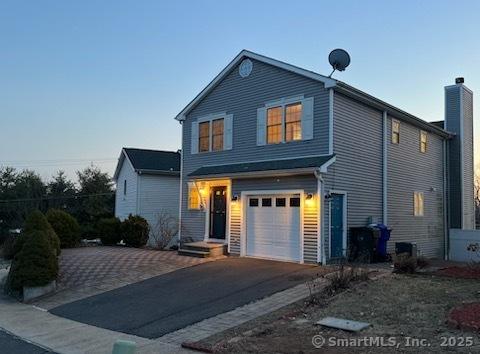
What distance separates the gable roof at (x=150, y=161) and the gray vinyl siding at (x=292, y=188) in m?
12.9

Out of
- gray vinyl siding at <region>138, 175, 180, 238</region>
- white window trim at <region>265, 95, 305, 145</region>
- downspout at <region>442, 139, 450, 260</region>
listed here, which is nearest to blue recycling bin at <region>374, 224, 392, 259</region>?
white window trim at <region>265, 95, 305, 145</region>

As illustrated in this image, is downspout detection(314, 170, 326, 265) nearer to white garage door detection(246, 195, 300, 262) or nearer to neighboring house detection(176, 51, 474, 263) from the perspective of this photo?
neighboring house detection(176, 51, 474, 263)

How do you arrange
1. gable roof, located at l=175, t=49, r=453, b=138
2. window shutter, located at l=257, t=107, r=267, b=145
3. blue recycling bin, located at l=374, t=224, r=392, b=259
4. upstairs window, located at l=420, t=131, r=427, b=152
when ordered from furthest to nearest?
upstairs window, located at l=420, t=131, r=427, b=152
window shutter, located at l=257, t=107, r=267, b=145
blue recycling bin, located at l=374, t=224, r=392, b=259
gable roof, located at l=175, t=49, r=453, b=138

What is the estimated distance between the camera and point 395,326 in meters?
7.60

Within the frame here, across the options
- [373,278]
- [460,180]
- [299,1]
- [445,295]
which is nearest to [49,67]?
[299,1]

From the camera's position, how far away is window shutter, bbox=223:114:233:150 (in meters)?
18.2

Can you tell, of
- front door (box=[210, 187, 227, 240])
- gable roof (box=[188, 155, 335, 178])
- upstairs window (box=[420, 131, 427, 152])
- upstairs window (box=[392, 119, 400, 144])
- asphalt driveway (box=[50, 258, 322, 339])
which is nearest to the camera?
asphalt driveway (box=[50, 258, 322, 339])

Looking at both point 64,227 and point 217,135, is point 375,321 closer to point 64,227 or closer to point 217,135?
point 217,135

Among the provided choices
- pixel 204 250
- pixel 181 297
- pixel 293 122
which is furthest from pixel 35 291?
pixel 293 122

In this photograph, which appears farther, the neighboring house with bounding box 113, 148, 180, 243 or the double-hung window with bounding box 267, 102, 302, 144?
the neighboring house with bounding box 113, 148, 180, 243

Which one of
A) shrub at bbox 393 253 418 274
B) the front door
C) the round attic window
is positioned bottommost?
shrub at bbox 393 253 418 274

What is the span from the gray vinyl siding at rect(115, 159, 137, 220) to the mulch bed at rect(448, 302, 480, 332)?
75.2ft

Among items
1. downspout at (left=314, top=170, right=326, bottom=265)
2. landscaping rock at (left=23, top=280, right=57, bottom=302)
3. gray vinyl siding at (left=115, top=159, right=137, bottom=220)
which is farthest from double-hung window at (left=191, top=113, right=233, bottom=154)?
gray vinyl siding at (left=115, top=159, right=137, bottom=220)

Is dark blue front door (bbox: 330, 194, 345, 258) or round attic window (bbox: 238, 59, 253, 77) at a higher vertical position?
round attic window (bbox: 238, 59, 253, 77)
